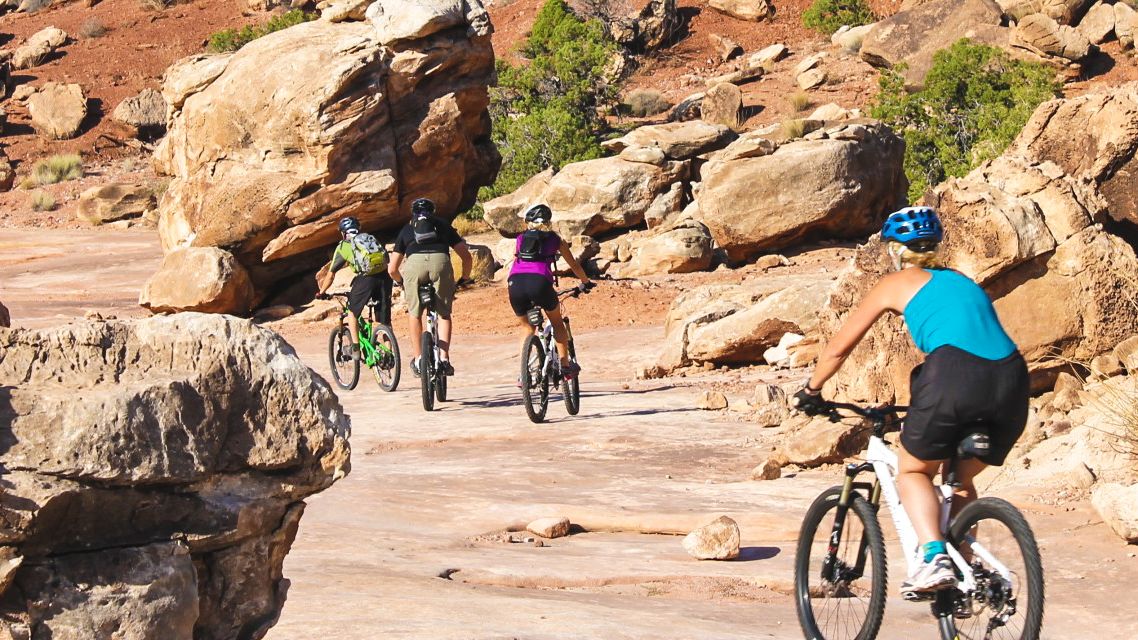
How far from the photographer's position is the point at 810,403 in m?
5.07

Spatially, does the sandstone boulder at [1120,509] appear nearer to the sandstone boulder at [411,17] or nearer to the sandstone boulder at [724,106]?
the sandstone boulder at [411,17]

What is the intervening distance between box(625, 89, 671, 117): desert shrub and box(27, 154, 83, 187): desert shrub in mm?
16990

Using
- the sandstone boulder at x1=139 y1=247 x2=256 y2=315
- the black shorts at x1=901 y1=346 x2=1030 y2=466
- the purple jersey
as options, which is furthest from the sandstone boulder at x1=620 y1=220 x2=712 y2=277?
the black shorts at x1=901 y1=346 x2=1030 y2=466

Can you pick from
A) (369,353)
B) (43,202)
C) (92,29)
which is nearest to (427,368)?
(369,353)

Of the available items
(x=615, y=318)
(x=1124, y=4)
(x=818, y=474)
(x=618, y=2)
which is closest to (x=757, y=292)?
(x=615, y=318)

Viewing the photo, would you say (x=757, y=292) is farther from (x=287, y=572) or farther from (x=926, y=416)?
(x=926, y=416)

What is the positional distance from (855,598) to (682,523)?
9.92ft

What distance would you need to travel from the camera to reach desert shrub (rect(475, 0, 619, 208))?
33344mm

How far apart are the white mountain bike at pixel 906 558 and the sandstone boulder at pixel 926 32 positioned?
35236 millimetres

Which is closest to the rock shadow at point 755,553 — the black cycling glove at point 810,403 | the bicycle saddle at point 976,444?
the black cycling glove at point 810,403

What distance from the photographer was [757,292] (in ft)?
56.8

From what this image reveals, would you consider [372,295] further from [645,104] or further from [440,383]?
[645,104]

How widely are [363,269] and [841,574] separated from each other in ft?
30.6

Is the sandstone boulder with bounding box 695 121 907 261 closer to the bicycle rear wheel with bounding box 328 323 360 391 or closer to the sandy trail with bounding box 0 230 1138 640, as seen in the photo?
the sandy trail with bounding box 0 230 1138 640
